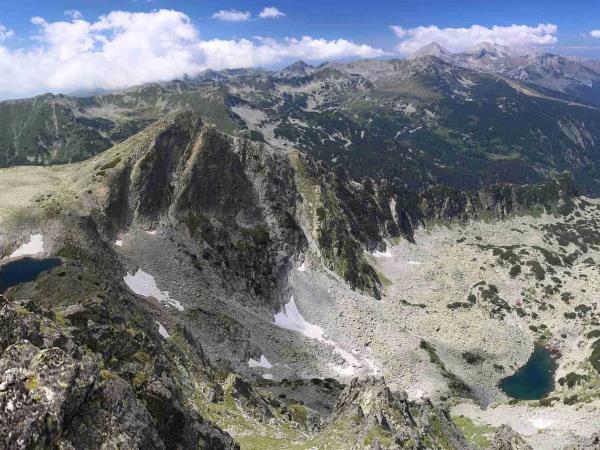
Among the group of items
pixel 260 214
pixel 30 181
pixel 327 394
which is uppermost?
pixel 30 181

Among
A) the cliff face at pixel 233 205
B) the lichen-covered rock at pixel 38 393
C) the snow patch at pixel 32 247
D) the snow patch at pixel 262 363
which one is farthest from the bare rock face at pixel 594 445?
the snow patch at pixel 32 247

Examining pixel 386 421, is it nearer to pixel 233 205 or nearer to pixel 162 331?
pixel 162 331

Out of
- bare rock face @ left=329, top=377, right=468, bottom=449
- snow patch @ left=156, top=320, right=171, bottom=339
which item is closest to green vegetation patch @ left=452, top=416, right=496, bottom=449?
bare rock face @ left=329, top=377, right=468, bottom=449

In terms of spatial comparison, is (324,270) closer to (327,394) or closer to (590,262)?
(327,394)

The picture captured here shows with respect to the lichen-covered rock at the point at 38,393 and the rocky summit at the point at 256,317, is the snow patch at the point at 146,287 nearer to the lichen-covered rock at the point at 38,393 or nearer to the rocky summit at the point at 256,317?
the rocky summit at the point at 256,317

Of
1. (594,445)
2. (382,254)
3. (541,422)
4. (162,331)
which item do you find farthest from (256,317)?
(382,254)

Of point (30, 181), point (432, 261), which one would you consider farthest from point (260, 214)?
point (432, 261)
